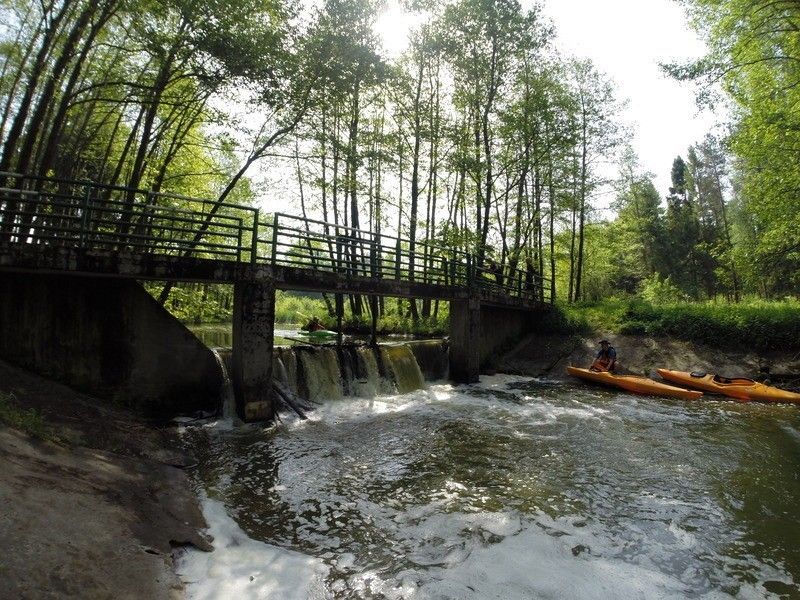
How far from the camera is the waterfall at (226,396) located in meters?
9.12

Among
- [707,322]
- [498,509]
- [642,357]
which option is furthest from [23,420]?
[707,322]

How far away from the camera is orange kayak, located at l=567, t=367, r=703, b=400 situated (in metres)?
13.0

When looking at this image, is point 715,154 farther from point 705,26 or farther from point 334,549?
point 334,549

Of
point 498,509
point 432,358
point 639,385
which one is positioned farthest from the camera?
point 432,358

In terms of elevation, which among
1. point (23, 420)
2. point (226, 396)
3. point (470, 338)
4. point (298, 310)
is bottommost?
point (226, 396)

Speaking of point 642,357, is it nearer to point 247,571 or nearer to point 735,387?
point 735,387

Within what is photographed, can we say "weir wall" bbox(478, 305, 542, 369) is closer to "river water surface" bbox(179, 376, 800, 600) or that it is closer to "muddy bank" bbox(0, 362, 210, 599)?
"river water surface" bbox(179, 376, 800, 600)

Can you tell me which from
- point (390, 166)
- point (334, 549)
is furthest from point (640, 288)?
point (334, 549)

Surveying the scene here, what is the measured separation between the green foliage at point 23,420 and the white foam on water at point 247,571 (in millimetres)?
2306

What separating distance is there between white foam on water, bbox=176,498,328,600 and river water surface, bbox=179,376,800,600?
2 cm

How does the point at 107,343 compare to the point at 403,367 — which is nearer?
the point at 107,343

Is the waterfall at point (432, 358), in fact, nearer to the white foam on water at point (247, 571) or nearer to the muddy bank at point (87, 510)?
the muddy bank at point (87, 510)

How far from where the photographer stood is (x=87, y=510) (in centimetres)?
394

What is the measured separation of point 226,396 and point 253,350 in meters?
1.20
